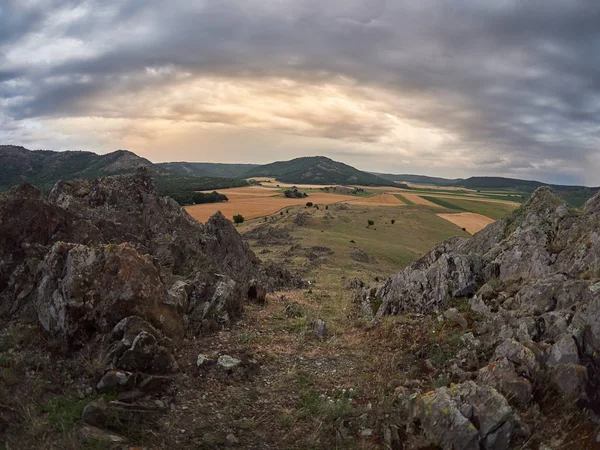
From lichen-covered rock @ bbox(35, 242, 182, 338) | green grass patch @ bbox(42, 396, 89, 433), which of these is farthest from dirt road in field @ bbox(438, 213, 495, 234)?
green grass patch @ bbox(42, 396, 89, 433)

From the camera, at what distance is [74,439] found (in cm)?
884

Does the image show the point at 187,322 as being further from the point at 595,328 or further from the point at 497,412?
the point at 595,328

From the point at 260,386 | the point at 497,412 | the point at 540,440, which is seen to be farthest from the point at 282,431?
the point at 540,440

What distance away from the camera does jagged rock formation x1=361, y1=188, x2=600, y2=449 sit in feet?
35.4

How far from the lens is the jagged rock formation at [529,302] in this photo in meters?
10.8

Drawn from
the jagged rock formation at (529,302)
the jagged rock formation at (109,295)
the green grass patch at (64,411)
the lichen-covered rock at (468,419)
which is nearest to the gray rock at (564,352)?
the jagged rock formation at (529,302)

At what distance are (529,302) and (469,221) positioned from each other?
120430 millimetres

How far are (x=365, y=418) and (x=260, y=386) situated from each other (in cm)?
376

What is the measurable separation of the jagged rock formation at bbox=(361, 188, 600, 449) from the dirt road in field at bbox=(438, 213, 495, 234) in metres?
91.5

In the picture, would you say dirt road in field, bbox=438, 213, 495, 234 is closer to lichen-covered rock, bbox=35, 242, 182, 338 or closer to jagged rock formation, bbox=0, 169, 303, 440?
jagged rock formation, bbox=0, 169, 303, 440

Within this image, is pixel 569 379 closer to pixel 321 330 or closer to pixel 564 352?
pixel 564 352

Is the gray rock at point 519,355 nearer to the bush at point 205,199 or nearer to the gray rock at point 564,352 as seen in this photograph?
the gray rock at point 564,352

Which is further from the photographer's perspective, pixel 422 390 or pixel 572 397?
pixel 422 390

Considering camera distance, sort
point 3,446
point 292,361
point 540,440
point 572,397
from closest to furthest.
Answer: point 3,446 < point 540,440 < point 572,397 < point 292,361
